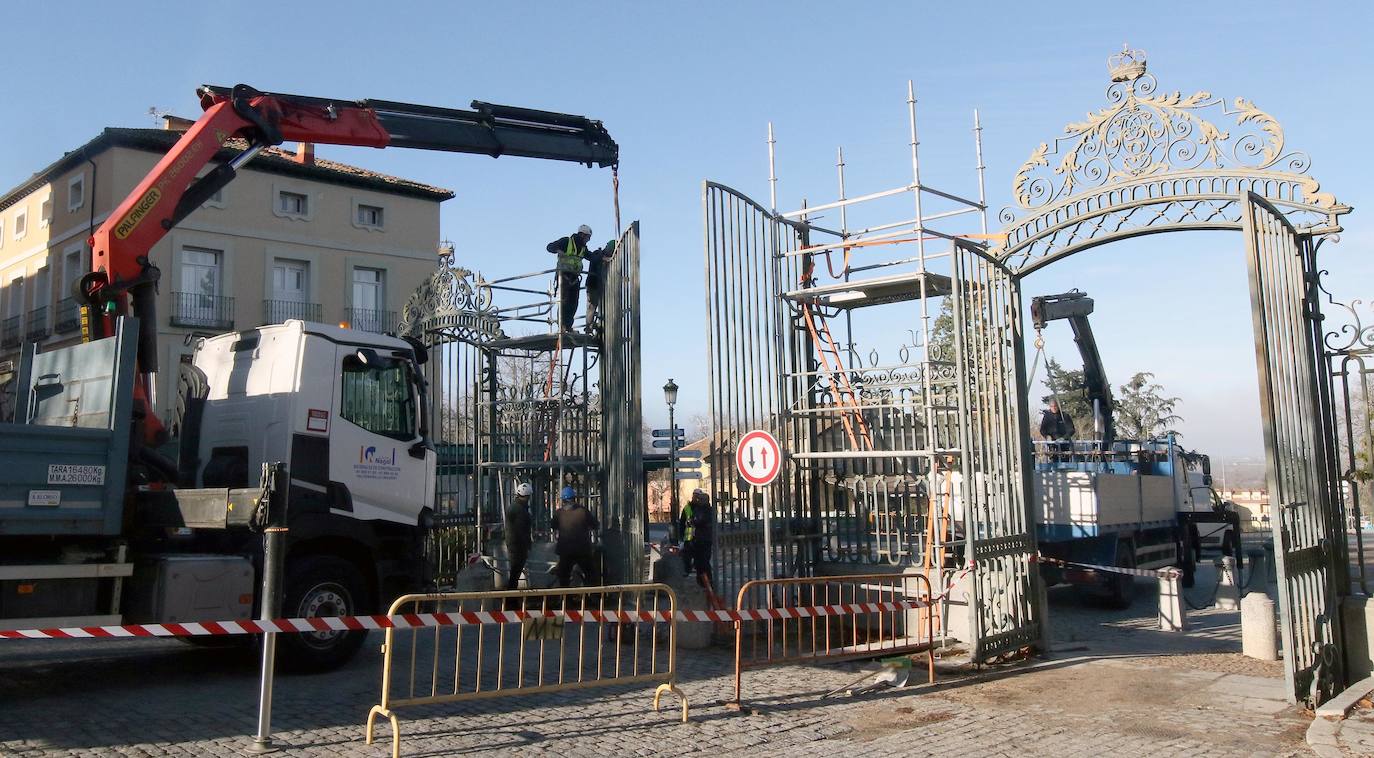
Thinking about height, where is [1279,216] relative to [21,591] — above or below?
above

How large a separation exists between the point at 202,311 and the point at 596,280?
23.1 m

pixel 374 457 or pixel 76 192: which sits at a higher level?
pixel 76 192

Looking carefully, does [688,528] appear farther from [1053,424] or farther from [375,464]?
[1053,424]

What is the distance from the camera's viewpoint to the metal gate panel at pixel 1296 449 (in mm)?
8055

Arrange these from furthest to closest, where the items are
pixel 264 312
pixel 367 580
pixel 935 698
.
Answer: pixel 264 312 → pixel 367 580 → pixel 935 698

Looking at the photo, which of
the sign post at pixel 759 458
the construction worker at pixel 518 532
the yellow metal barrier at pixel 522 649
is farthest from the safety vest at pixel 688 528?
the sign post at pixel 759 458

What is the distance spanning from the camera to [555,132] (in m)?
13.5

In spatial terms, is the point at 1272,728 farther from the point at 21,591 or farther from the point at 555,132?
the point at 555,132

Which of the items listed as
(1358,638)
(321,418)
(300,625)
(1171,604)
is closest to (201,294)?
(321,418)

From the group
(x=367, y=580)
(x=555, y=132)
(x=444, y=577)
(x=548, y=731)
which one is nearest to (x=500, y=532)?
(x=444, y=577)

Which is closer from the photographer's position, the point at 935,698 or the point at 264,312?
the point at 935,698

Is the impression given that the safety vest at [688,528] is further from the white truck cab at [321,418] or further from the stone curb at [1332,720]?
the stone curb at [1332,720]

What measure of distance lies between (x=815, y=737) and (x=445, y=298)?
8415 millimetres

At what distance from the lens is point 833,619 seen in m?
11.2
